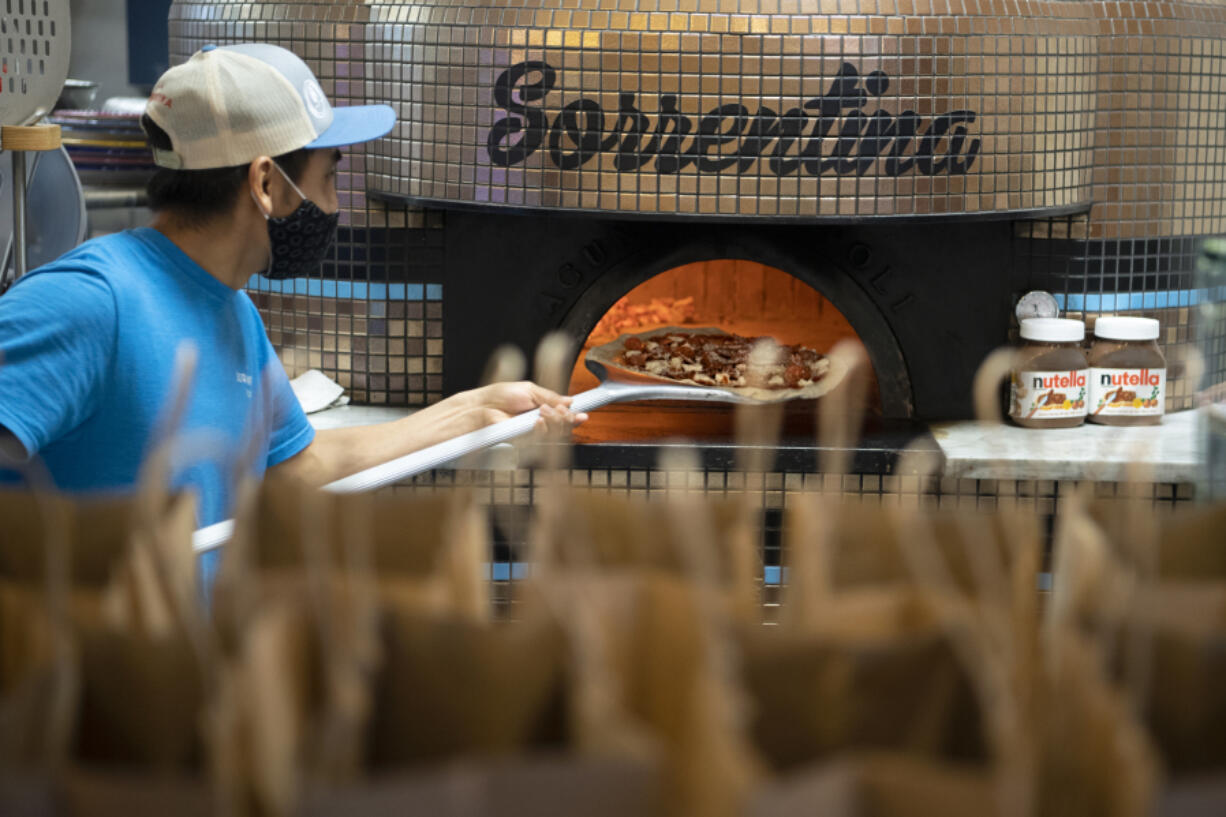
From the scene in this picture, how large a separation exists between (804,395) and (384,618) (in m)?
2.28

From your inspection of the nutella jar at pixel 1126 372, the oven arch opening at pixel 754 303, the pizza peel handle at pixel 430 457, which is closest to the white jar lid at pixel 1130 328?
the nutella jar at pixel 1126 372

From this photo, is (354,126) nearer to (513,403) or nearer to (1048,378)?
(513,403)

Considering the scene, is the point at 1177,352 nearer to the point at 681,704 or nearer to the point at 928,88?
the point at 928,88

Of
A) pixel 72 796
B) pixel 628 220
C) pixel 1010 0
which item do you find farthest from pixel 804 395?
pixel 72 796

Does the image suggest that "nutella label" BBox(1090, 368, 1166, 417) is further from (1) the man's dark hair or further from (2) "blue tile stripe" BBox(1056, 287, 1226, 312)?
(1) the man's dark hair

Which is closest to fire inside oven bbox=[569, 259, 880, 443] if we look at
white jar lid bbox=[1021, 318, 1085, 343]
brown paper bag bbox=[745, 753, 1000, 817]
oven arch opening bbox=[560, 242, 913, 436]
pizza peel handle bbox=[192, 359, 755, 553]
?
oven arch opening bbox=[560, 242, 913, 436]

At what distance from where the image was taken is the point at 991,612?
2.35 feet

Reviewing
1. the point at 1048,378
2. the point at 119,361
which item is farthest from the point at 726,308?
the point at 119,361

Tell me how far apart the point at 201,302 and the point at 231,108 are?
230mm

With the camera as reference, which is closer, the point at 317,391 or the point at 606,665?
the point at 606,665

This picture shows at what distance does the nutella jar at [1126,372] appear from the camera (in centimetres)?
294

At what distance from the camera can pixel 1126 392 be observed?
300 centimetres

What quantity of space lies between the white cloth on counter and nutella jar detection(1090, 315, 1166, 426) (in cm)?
167

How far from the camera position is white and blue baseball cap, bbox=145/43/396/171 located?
5.20 feet
